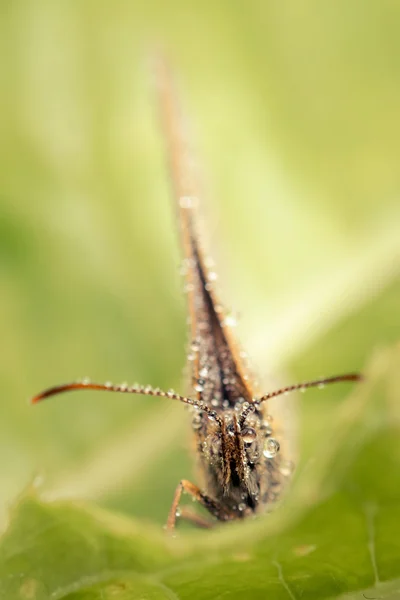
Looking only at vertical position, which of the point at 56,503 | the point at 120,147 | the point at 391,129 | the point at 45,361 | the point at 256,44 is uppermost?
the point at 256,44

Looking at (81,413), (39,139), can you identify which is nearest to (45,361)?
(81,413)

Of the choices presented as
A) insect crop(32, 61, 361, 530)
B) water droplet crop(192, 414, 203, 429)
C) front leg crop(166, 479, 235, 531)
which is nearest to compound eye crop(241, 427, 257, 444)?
insect crop(32, 61, 361, 530)

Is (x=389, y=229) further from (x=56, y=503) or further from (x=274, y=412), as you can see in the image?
(x=56, y=503)

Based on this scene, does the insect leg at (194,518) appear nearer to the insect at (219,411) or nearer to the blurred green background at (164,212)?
the insect at (219,411)

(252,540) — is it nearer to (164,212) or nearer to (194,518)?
(194,518)

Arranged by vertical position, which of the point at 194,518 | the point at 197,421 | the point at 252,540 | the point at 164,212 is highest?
the point at 164,212

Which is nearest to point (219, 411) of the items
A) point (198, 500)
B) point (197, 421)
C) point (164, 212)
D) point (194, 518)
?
point (197, 421)
